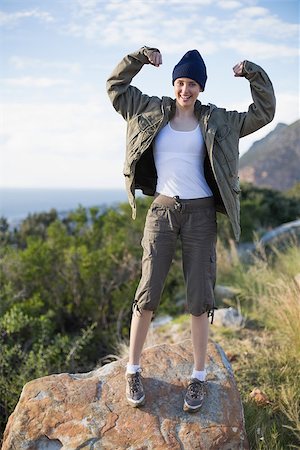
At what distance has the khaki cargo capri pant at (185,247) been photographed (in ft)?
10.2

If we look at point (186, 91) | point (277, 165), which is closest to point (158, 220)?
point (186, 91)

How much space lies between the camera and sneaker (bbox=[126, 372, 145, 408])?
3.18m

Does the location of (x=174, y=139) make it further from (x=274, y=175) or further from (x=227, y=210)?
(x=274, y=175)

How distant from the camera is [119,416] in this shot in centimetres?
315

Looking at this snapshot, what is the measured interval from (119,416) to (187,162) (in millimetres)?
1722

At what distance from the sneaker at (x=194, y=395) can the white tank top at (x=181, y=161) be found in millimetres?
1287

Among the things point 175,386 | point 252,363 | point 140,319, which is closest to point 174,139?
point 140,319

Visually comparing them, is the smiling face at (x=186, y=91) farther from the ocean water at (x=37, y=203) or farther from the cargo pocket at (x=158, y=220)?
the ocean water at (x=37, y=203)

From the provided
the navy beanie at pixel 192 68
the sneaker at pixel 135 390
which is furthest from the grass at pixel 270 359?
the navy beanie at pixel 192 68

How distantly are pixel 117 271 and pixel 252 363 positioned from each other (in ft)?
9.18

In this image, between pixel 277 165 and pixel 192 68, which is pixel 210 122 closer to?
pixel 192 68

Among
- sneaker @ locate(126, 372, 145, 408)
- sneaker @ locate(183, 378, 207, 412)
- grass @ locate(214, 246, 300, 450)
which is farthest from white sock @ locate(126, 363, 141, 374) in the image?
grass @ locate(214, 246, 300, 450)

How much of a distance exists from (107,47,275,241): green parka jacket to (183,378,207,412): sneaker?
105 cm

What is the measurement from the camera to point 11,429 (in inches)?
123
